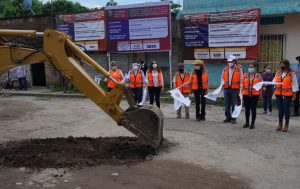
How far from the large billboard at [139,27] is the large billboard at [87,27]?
1.49 feet

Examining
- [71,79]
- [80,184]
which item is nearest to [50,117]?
[71,79]

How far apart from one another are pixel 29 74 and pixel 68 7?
1239 centimetres

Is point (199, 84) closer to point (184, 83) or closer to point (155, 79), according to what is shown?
point (184, 83)

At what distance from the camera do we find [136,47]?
18.6 m

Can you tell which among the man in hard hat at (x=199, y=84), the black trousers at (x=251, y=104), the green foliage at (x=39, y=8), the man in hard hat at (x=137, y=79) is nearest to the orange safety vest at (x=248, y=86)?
the black trousers at (x=251, y=104)

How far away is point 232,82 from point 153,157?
173 inches

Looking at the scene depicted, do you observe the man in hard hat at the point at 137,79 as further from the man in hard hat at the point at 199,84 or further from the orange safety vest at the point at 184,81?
the man in hard hat at the point at 199,84

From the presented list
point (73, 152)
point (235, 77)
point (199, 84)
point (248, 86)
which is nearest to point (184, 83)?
point (199, 84)

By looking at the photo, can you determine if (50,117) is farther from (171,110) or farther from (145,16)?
(145,16)

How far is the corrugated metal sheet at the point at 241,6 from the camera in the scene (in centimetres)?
1488

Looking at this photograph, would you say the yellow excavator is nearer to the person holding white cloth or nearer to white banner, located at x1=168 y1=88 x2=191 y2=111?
white banner, located at x1=168 y1=88 x2=191 y2=111

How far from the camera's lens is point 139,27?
719 inches

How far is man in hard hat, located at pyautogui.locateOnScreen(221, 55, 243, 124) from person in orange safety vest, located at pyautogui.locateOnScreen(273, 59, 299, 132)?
3.95 feet

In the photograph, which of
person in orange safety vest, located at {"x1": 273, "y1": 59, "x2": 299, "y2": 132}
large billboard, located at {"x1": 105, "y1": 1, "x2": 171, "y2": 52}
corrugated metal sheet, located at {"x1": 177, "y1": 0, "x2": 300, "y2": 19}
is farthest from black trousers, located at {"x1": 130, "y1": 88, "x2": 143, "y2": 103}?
corrugated metal sheet, located at {"x1": 177, "y1": 0, "x2": 300, "y2": 19}
